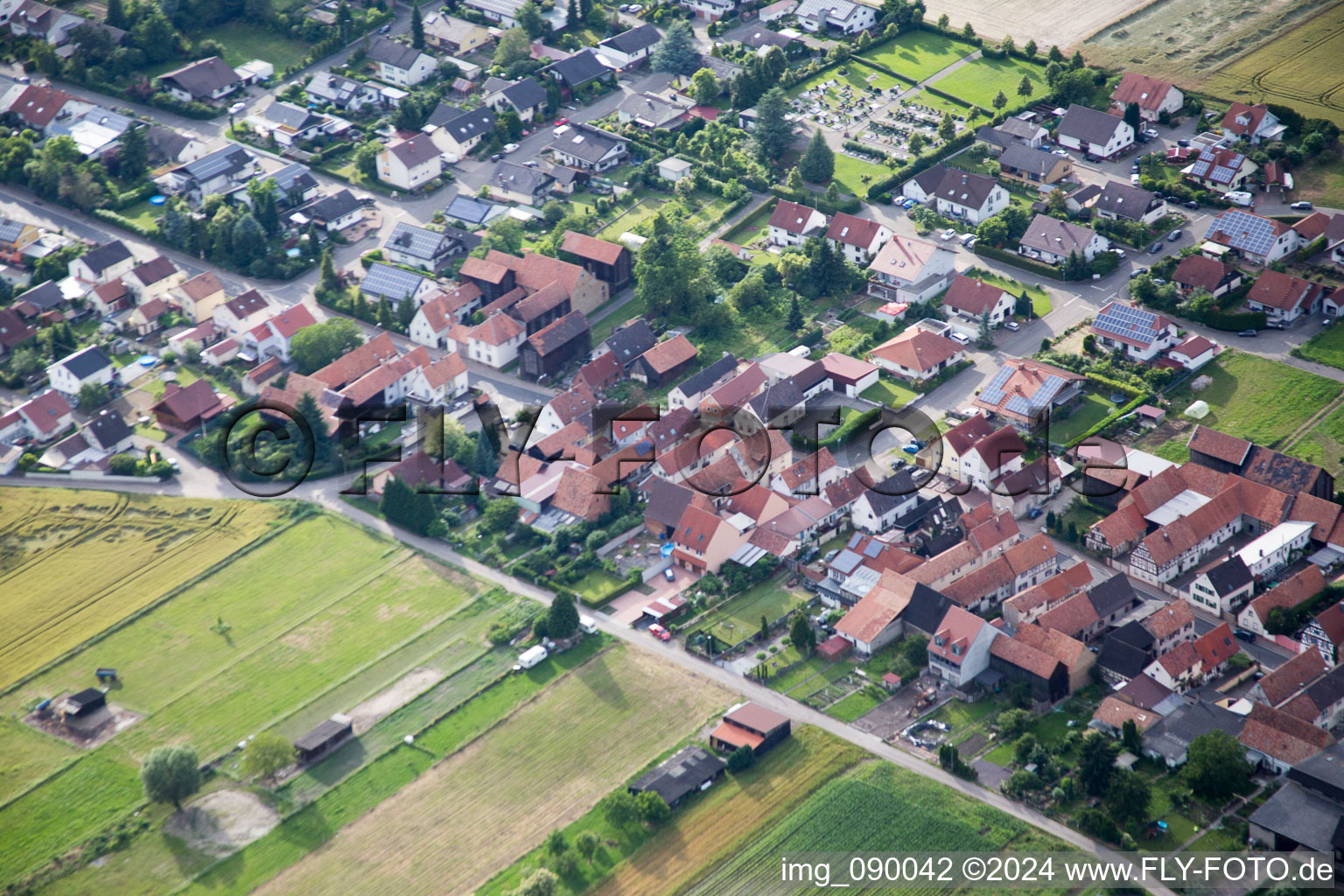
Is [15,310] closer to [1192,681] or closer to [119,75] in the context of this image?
[119,75]

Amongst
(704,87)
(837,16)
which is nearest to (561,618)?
(704,87)

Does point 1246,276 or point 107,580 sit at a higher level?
point 1246,276

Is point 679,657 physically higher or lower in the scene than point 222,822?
higher

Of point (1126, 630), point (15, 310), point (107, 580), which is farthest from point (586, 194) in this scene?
point (1126, 630)

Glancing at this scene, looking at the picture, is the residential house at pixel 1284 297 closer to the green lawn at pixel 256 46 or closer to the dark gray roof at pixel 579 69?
the dark gray roof at pixel 579 69

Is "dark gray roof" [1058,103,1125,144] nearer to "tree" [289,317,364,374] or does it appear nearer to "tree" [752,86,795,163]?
"tree" [752,86,795,163]

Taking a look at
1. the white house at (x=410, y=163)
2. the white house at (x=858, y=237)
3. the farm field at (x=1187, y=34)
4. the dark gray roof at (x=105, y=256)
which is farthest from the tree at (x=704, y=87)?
the dark gray roof at (x=105, y=256)

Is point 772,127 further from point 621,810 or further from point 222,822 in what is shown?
point 222,822
